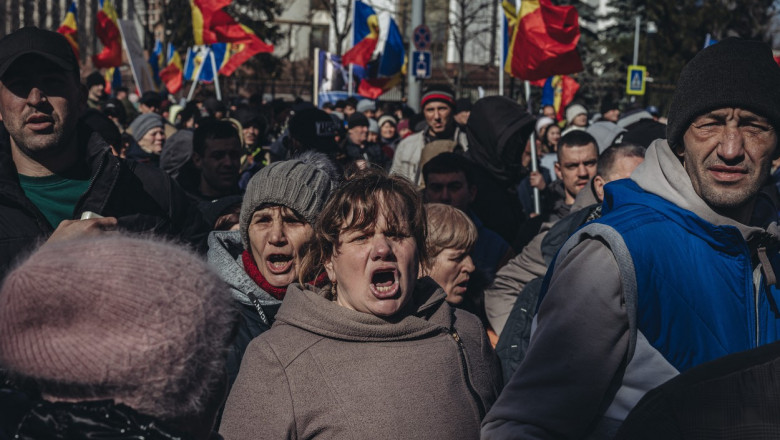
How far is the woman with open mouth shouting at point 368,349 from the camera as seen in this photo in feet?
8.88

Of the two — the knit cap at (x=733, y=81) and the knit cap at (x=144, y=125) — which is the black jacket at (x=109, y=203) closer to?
the knit cap at (x=733, y=81)

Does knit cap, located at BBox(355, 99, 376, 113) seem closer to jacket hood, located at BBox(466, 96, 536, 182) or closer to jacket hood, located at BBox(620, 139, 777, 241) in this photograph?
jacket hood, located at BBox(466, 96, 536, 182)

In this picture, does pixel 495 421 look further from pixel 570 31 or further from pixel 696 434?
pixel 570 31

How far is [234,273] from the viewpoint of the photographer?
3559 mm

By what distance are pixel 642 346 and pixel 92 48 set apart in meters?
41.8

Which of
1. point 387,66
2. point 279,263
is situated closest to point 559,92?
point 387,66

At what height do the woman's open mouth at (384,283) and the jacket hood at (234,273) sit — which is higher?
the woman's open mouth at (384,283)

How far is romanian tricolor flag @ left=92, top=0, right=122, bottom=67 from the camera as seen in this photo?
14.8m

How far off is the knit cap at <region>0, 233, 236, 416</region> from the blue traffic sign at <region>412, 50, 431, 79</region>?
535 inches

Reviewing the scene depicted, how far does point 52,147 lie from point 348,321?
152 centimetres

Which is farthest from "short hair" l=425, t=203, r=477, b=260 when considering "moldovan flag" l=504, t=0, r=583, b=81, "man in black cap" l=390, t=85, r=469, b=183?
"moldovan flag" l=504, t=0, r=583, b=81

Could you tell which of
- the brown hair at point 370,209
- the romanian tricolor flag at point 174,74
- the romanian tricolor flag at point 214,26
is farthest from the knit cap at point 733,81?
the romanian tricolor flag at point 174,74

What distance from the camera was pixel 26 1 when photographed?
28766mm

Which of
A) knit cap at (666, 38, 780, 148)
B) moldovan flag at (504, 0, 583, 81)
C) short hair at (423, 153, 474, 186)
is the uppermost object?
moldovan flag at (504, 0, 583, 81)
